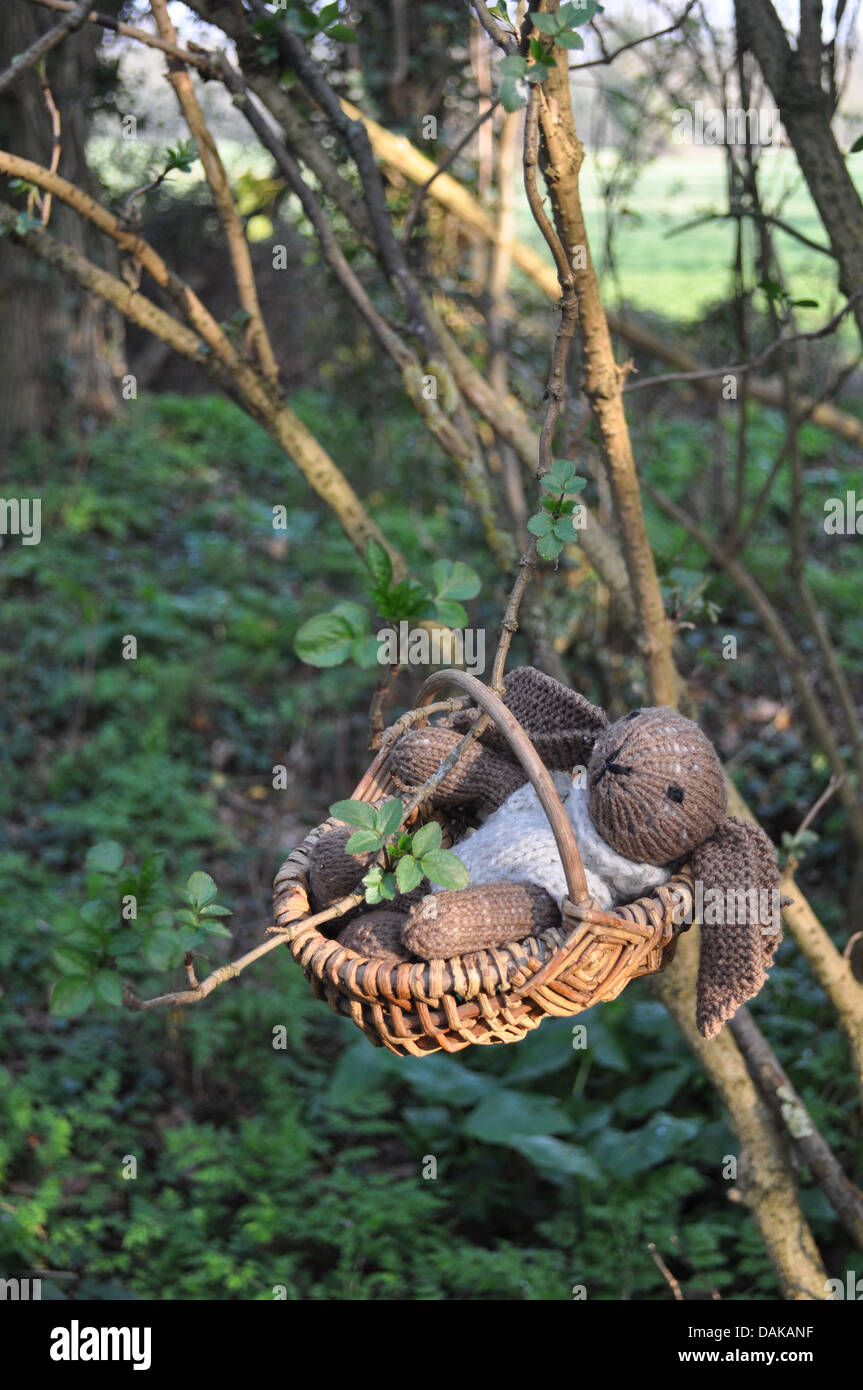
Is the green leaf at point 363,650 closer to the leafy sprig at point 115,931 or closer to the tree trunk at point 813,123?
the leafy sprig at point 115,931

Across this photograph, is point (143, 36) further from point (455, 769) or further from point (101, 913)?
point (101, 913)

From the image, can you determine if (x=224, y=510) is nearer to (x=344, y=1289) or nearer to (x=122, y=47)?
(x=122, y=47)

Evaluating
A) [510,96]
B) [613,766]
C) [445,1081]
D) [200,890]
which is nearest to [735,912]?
[613,766]

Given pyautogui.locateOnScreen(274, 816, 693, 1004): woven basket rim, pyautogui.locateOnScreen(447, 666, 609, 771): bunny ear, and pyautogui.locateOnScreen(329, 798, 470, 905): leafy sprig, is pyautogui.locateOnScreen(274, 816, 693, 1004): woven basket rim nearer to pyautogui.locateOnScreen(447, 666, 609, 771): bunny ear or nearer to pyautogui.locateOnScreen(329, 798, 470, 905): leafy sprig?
pyautogui.locateOnScreen(329, 798, 470, 905): leafy sprig

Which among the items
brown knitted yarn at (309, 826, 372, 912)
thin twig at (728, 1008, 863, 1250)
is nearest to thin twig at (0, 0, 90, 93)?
brown knitted yarn at (309, 826, 372, 912)

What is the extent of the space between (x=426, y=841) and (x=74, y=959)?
0.34 meters

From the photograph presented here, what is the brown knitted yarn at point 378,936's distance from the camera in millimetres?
1148

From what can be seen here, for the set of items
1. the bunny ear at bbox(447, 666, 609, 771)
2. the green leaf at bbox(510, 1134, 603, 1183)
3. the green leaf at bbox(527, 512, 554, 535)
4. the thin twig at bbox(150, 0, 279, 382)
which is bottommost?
the green leaf at bbox(510, 1134, 603, 1183)

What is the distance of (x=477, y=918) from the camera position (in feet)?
3.70

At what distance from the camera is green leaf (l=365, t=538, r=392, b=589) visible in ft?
4.38

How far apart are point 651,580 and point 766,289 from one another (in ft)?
1.51

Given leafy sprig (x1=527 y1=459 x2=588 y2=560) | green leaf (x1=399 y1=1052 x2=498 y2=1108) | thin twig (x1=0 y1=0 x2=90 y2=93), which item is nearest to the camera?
leafy sprig (x1=527 y1=459 x2=588 y2=560)
